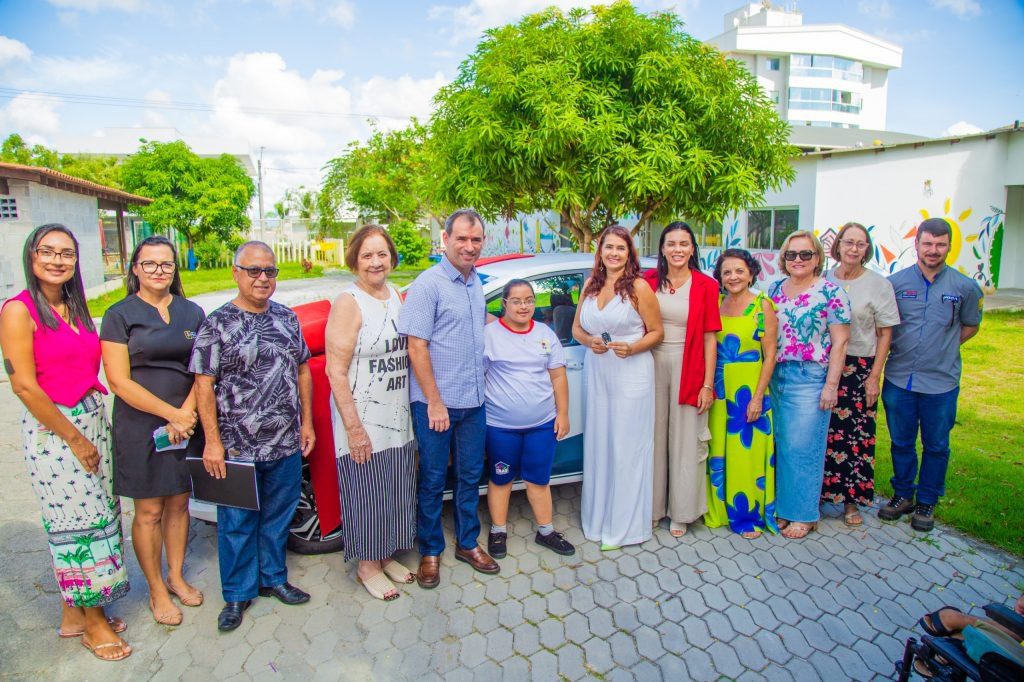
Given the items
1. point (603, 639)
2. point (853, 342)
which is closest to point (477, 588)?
point (603, 639)

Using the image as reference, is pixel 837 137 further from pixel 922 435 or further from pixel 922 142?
pixel 922 435

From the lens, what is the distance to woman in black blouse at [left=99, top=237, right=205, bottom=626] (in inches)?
113

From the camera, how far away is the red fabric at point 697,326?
3.71 meters

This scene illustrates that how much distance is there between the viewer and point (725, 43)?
164 feet

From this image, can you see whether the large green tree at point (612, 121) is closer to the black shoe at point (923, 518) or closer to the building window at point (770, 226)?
the black shoe at point (923, 518)

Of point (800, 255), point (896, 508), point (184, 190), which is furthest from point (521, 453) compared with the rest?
point (184, 190)

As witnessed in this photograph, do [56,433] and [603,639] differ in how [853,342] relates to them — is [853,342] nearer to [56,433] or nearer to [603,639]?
[603,639]

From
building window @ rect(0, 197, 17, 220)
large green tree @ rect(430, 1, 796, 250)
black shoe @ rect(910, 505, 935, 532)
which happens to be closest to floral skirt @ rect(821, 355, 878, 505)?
black shoe @ rect(910, 505, 935, 532)

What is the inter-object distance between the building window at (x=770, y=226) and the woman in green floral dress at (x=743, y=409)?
489 inches

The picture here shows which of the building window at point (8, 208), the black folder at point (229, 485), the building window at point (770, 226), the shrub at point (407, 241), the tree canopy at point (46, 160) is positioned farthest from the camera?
the tree canopy at point (46, 160)

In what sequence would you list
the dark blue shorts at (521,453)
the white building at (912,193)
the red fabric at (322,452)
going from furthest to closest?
the white building at (912,193) < the dark blue shorts at (521,453) < the red fabric at (322,452)

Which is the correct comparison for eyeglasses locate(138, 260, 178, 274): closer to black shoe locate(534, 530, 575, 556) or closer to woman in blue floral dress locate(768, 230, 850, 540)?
black shoe locate(534, 530, 575, 556)

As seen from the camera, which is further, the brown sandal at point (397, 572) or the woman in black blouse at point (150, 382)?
the brown sandal at point (397, 572)

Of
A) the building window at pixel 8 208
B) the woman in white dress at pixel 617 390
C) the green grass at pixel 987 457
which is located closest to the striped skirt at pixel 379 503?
the woman in white dress at pixel 617 390
